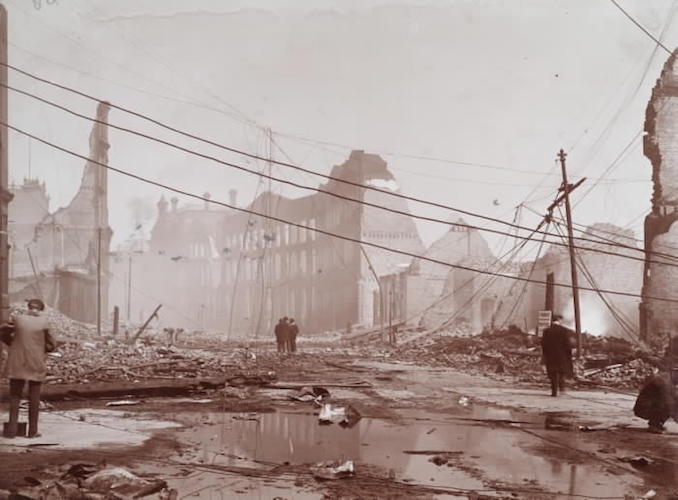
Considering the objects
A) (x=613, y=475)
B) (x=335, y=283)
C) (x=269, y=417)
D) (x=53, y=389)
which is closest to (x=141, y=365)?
(x=53, y=389)

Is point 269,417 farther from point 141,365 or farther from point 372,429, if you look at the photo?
point 141,365

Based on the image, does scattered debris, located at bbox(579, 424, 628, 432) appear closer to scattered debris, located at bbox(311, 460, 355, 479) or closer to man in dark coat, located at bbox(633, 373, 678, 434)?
man in dark coat, located at bbox(633, 373, 678, 434)

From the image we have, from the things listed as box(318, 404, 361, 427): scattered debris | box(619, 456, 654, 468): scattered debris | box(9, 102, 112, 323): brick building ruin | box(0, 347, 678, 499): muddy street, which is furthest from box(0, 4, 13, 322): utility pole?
box(9, 102, 112, 323): brick building ruin

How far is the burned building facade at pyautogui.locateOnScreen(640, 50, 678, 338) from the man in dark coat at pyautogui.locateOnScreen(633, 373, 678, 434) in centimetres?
1247

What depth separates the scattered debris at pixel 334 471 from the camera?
16.5 ft

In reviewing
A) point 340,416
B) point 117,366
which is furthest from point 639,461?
point 117,366

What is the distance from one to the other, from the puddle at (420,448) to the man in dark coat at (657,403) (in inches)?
36.6

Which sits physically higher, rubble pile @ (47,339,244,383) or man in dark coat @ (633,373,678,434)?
man in dark coat @ (633,373,678,434)

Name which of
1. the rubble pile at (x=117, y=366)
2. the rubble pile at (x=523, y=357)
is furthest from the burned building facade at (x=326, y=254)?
the rubble pile at (x=117, y=366)

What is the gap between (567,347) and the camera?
11242 millimetres

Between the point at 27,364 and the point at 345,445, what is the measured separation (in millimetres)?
3149

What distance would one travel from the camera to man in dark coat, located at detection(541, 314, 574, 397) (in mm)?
11172

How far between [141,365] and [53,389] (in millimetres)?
4291

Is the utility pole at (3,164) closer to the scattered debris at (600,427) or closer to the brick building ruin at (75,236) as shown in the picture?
the scattered debris at (600,427)
